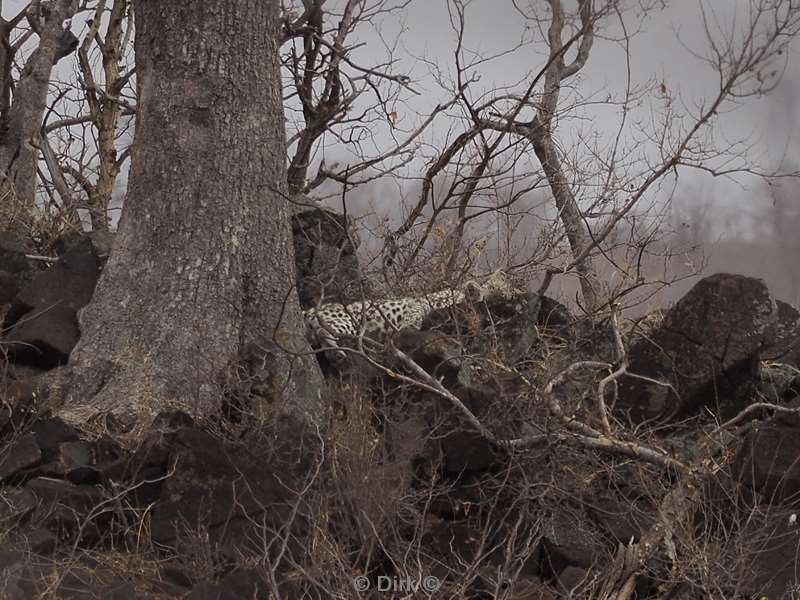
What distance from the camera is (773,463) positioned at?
469 centimetres

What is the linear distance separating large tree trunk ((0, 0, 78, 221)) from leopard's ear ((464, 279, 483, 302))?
194 inches

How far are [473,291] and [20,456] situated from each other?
399 cm

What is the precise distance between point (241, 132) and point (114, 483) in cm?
284

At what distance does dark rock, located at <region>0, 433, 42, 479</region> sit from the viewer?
5234 millimetres

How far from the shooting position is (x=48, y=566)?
4.33 meters

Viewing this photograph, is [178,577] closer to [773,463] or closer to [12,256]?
[773,463]

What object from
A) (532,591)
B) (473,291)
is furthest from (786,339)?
(532,591)

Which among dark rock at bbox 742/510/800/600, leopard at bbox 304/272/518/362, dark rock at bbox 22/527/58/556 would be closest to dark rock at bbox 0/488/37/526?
dark rock at bbox 22/527/58/556

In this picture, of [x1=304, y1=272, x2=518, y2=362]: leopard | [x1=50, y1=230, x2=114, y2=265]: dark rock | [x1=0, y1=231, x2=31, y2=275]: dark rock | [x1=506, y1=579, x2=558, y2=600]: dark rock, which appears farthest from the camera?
[x1=0, y1=231, x2=31, y2=275]: dark rock

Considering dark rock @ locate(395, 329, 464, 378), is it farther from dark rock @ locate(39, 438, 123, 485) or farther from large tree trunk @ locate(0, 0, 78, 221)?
large tree trunk @ locate(0, 0, 78, 221)

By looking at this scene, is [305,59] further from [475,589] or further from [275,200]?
[475,589]

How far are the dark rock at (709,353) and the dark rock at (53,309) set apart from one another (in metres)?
3.91

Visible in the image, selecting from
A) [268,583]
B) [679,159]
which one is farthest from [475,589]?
[679,159]

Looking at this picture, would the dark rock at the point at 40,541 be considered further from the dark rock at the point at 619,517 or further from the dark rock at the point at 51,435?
the dark rock at the point at 619,517
